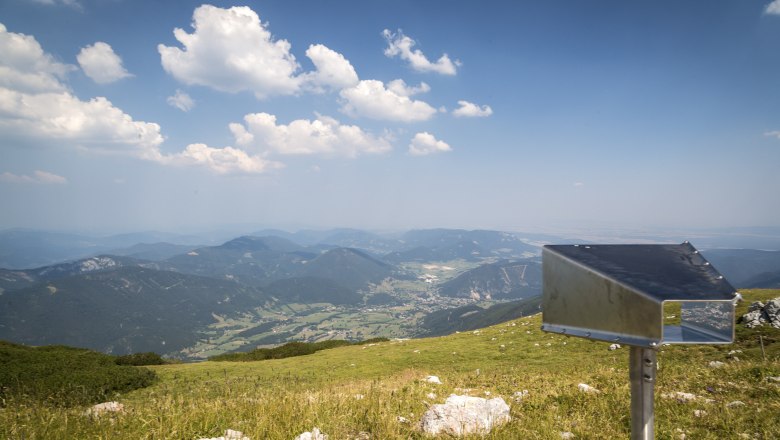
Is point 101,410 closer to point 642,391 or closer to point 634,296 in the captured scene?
point 642,391

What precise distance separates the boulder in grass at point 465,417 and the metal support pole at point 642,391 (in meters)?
3.76

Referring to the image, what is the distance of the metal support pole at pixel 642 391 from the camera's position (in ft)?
12.6

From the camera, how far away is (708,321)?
140 inches

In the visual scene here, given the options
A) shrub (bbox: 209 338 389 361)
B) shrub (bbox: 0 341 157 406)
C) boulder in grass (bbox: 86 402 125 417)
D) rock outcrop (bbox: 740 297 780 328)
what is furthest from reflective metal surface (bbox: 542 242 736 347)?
shrub (bbox: 209 338 389 361)

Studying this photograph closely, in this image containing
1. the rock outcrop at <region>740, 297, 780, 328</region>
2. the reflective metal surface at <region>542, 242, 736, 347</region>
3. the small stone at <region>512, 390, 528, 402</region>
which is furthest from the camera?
the rock outcrop at <region>740, 297, 780, 328</region>

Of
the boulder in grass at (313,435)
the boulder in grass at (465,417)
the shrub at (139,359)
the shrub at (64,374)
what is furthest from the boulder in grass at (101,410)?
the shrub at (139,359)

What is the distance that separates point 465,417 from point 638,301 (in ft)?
19.0

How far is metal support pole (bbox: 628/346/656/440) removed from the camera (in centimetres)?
383

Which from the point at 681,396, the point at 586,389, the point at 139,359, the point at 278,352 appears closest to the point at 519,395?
the point at 586,389

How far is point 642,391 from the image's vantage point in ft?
13.0

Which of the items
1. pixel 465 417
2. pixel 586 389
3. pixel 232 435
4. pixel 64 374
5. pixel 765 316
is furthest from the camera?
pixel 765 316

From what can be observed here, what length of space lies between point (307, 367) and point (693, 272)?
2498 cm

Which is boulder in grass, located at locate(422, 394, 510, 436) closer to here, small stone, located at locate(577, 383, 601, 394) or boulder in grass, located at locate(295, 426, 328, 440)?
boulder in grass, located at locate(295, 426, 328, 440)

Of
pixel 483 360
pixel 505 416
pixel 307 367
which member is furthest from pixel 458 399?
pixel 307 367
